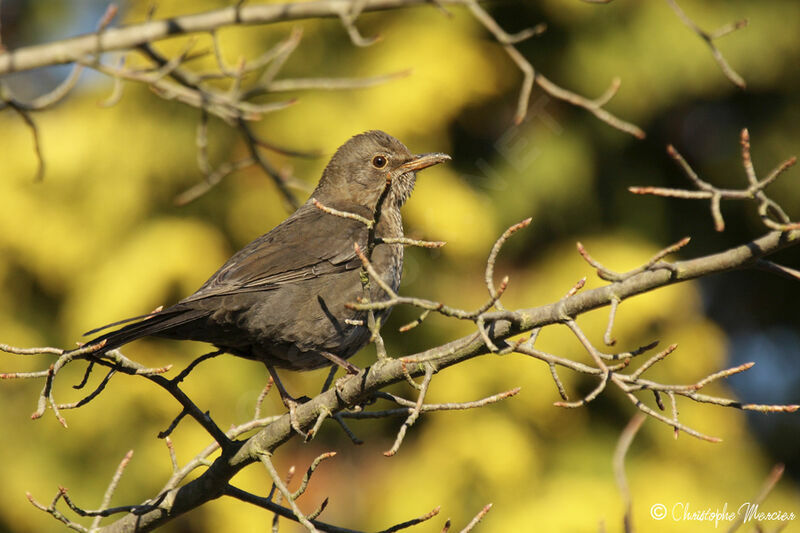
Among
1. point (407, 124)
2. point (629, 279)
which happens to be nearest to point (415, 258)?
point (407, 124)

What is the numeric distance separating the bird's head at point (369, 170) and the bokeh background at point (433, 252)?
6.00 ft

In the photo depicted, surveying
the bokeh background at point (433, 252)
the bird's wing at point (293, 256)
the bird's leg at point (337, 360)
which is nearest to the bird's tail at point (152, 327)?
the bird's wing at point (293, 256)

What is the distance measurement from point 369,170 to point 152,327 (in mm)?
2043

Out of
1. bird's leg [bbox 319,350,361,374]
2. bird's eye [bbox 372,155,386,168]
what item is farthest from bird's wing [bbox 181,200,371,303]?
bird's eye [bbox 372,155,386,168]

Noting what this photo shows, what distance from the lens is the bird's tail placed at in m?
3.00

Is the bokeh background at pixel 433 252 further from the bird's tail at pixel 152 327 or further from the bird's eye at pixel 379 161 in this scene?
the bird's tail at pixel 152 327

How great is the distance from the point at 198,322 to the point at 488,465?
4080mm

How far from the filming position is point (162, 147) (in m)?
7.35

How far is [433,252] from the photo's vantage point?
7422 mm

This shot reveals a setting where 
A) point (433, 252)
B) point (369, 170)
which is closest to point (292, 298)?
point (369, 170)

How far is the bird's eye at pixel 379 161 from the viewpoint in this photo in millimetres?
5000

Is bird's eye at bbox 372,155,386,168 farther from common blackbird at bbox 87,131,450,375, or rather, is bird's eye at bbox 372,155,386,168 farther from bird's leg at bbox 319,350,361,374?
bird's leg at bbox 319,350,361,374

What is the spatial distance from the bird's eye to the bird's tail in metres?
1.74

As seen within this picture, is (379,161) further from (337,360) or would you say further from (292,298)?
(337,360)
